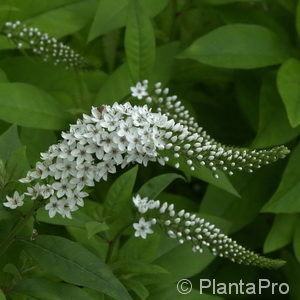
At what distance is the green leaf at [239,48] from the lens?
3351 mm

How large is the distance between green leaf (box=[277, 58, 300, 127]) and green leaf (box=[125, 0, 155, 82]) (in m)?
0.65

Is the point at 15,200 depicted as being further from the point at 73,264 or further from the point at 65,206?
the point at 73,264

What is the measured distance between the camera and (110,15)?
332 cm

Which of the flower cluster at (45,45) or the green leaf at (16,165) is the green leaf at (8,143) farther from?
the flower cluster at (45,45)

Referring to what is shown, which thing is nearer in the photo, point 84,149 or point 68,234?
point 84,149

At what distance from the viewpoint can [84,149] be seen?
2.27 metres

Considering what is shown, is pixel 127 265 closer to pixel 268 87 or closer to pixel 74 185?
pixel 74 185

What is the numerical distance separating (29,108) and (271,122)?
4.04ft

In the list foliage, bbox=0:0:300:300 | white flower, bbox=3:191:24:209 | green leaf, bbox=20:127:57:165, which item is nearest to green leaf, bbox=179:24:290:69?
foliage, bbox=0:0:300:300

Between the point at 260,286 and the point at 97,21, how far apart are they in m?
1.74

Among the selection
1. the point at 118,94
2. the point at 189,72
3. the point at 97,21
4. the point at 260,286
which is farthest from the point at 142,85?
the point at 260,286

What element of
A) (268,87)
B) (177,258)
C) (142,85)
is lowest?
(177,258)

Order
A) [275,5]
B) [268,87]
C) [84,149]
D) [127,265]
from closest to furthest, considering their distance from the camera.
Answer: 1. [84,149]
2. [127,265]
3. [268,87]
4. [275,5]

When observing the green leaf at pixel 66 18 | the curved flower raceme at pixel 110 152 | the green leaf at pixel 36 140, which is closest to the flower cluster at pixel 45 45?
the green leaf at pixel 66 18
